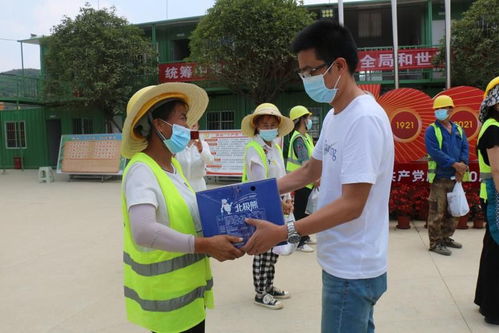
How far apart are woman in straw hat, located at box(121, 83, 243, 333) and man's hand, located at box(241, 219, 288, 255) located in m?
0.06

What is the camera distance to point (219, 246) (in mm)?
1650

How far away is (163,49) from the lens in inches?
693

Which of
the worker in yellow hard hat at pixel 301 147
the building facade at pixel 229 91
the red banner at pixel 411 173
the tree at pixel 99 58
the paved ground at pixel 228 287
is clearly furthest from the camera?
the tree at pixel 99 58

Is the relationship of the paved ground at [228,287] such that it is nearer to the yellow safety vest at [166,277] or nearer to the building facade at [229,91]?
the yellow safety vest at [166,277]

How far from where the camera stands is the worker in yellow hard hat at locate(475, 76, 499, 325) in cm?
286

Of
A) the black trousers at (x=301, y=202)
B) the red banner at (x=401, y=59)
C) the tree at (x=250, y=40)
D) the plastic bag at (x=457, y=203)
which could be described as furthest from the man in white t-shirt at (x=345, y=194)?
the red banner at (x=401, y=59)

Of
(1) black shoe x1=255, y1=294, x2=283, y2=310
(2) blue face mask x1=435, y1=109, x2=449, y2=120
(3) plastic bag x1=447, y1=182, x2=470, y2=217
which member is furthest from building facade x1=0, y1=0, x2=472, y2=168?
(1) black shoe x1=255, y1=294, x2=283, y2=310

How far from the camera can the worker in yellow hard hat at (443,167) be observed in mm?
4852

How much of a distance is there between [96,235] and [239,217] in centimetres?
516

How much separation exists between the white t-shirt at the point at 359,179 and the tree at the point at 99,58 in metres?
13.7

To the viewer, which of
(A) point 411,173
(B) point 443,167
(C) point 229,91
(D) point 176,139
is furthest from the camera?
(C) point 229,91

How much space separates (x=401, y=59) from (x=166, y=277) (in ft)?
43.4

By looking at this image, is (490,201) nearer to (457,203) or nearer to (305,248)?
(457,203)

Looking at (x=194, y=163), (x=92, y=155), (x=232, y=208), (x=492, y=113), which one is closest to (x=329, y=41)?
(x=232, y=208)
